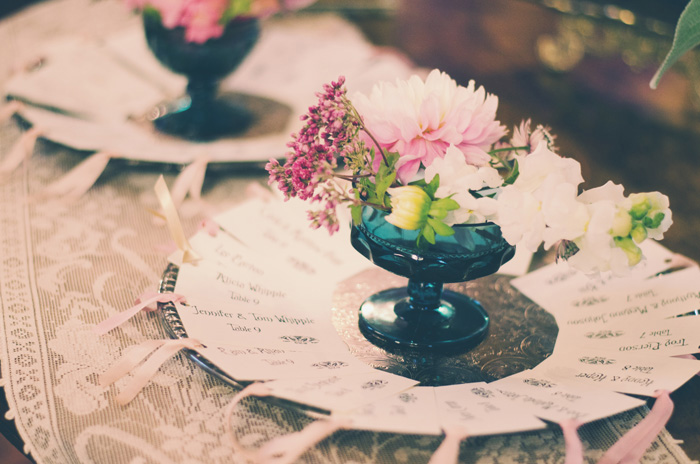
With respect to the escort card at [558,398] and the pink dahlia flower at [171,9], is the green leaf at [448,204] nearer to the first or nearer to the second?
the escort card at [558,398]

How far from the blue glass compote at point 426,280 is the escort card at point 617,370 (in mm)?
85

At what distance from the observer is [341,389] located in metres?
0.61

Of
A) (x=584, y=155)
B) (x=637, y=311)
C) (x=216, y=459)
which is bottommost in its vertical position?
(x=584, y=155)

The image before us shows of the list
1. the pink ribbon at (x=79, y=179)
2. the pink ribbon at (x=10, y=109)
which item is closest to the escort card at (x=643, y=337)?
the pink ribbon at (x=79, y=179)

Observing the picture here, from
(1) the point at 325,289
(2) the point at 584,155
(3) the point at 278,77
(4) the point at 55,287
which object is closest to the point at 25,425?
(4) the point at 55,287

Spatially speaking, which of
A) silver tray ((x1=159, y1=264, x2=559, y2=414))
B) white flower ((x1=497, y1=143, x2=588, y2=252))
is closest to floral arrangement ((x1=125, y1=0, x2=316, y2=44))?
silver tray ((x1=159, y1=264, x2=559, y2=414))

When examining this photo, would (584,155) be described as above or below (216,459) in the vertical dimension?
below

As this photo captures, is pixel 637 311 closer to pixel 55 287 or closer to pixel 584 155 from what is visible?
pixel 55 287

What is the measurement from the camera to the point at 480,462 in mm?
569

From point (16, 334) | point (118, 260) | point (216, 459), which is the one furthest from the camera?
point (118, 260)

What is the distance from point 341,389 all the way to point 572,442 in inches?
7.8

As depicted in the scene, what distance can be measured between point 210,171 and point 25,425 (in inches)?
23.2

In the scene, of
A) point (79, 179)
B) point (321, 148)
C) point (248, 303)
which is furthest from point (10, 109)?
point (321, 148)

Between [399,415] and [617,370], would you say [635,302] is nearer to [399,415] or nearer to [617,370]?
[617,370]
